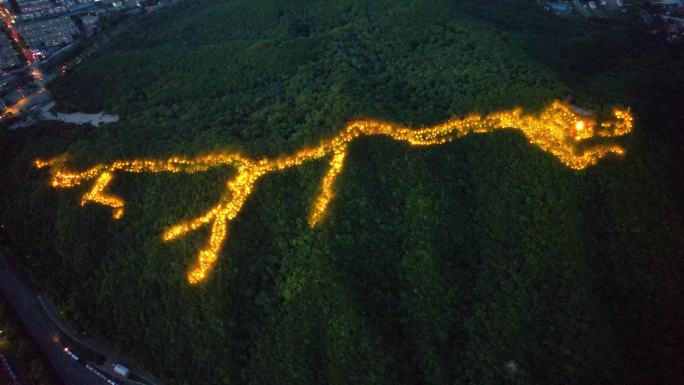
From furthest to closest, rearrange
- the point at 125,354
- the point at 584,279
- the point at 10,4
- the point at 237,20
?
1. the point at 10,4
2. the point at 237,20
3. the point at 125,354
4. the point at 584,279

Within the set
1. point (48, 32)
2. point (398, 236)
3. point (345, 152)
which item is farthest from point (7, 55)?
point (398, 236)

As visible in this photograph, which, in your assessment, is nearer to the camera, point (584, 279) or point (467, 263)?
point (584, 279)

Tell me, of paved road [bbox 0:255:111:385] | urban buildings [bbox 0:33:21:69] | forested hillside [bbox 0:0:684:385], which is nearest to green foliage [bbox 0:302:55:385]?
paved road [bbox 0:255:111:385]

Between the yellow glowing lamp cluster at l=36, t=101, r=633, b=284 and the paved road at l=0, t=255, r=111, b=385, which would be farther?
the paved road at l=0, t=255, r=111, b=385

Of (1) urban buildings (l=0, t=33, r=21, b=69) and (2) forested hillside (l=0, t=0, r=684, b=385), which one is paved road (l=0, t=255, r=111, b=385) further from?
(1) urban buildings (l=0, t=33, r=21, b=69)

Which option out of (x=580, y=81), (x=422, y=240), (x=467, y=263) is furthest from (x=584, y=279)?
Result: (x=580, y=81)

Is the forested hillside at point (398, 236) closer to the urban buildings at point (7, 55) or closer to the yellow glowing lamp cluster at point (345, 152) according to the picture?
the yellow glowing lamp cluster at point (345, 152)

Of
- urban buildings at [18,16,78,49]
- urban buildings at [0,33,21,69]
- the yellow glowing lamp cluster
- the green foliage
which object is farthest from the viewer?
urban buildings at [18,16,78,49]

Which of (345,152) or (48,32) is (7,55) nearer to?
(48,32)

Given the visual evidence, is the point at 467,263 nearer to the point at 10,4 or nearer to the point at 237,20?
the point at 237,20
